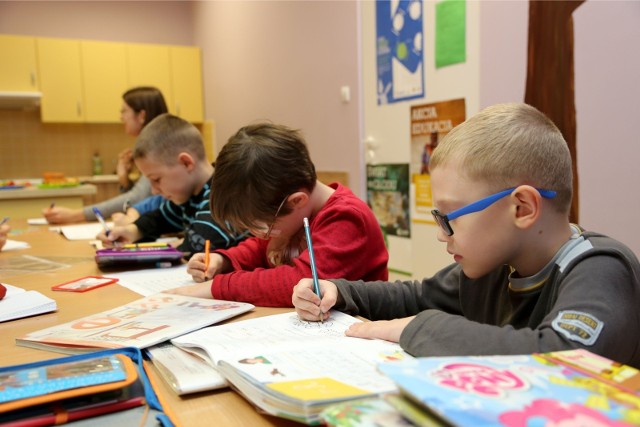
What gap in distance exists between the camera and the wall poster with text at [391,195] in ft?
9.31

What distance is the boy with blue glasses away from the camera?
0.65m

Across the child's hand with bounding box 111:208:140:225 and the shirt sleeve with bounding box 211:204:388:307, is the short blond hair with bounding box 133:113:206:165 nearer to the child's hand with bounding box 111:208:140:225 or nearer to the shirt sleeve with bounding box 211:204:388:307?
the child's hand with bounding box 111:208:140:225

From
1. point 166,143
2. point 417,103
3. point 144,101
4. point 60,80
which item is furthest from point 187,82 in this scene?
point 166,143

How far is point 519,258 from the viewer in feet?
2.67

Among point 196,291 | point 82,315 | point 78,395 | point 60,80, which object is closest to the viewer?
point 78,395

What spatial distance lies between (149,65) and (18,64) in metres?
1.07

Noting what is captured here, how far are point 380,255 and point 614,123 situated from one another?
107cm

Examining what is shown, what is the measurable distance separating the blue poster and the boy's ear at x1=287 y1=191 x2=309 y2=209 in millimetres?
1641

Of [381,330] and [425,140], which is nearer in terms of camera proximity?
[381,330]

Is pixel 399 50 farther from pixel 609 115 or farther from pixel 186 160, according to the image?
pixel 186 160

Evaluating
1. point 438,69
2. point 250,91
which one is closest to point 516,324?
point 438,69

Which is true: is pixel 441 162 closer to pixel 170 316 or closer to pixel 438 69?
pixel 170 316

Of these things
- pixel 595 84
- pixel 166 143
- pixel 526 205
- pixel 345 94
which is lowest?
pixel 526 205

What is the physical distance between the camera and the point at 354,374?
610 millimetres
